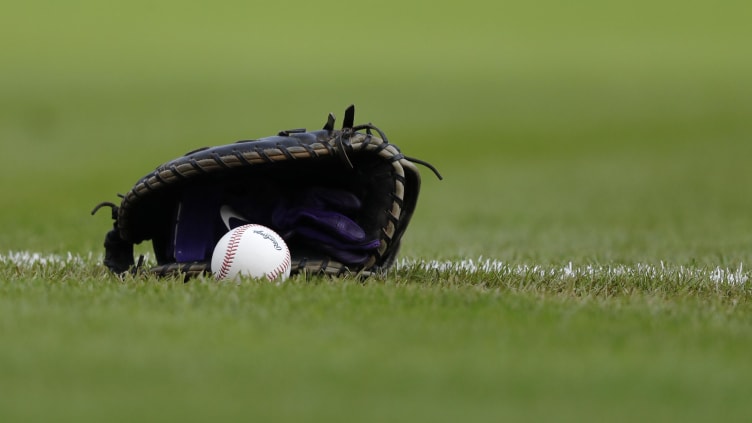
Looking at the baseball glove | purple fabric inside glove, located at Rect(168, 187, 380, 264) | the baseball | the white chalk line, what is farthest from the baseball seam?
the white chalk line

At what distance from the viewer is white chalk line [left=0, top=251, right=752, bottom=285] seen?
4.80 m

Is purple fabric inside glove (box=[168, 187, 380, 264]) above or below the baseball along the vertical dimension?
above

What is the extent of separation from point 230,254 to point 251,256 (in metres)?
0.10

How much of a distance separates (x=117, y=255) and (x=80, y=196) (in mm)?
7627

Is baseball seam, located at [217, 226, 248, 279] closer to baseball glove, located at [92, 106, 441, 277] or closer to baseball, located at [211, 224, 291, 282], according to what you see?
baseball, located at [211, 224, 291, 282]

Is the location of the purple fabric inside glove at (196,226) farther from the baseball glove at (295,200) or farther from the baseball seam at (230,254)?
the baseball seam at (230,254)

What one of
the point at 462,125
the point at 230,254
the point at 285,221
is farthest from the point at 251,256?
the point at 462,125

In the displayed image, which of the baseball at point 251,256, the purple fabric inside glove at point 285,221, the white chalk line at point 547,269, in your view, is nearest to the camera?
the baseball at point 251,256

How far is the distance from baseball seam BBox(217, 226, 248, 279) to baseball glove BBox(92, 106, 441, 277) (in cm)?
23

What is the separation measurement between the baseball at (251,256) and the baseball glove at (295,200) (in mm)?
221

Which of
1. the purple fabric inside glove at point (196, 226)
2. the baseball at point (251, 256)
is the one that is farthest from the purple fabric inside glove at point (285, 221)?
the baseball at point (251, 256)

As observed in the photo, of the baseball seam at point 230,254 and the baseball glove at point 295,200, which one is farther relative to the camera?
the baseball glove at point 295,200

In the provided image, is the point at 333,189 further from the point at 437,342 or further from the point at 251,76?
the point at 251,76

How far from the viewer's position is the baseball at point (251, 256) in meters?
4.20
